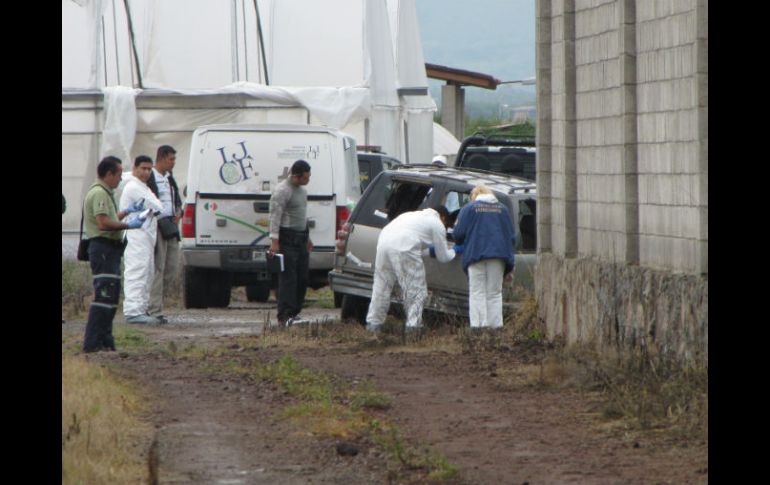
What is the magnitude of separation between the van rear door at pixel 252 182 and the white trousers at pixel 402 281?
11.3ft

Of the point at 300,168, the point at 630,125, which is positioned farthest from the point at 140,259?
the point at 630,125

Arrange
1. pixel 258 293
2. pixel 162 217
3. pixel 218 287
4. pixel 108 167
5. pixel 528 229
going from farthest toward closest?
pixel 258 293, pixel 218 287, pixel 162 217, pixel 528 229, pixel 108 167

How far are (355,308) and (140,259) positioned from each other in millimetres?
2327

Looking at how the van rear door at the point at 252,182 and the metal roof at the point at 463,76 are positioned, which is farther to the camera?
the metal roof at the point at 463,76

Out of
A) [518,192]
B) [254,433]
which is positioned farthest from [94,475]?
[518,192]

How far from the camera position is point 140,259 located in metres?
16.0

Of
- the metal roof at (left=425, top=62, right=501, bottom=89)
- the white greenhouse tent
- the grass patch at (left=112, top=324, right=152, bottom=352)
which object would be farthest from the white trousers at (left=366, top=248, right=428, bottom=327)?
the metal roof at (left=425, top=62, right=501, bottom=89)

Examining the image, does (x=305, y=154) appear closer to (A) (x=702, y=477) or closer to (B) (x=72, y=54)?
(B) (x=72, y=54)

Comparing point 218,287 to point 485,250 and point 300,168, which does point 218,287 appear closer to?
point 300,168

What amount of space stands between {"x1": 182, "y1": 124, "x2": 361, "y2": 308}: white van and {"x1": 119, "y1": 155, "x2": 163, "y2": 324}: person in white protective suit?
1355mm

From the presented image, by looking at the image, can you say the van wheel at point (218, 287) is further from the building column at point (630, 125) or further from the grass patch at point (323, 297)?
the building column at point (630, 125)

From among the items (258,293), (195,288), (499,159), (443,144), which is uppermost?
(443,144)

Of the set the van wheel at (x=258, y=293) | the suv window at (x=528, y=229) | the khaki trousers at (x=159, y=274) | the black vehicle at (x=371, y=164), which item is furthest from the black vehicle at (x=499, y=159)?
the suv window at (x=528, y=229)

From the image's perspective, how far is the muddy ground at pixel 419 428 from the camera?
25.2 feet
